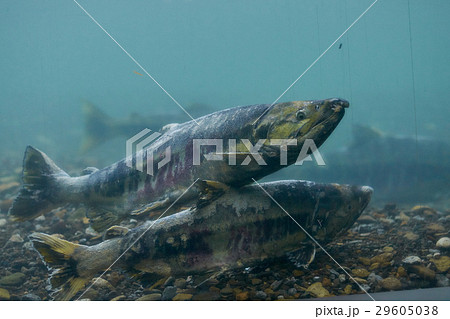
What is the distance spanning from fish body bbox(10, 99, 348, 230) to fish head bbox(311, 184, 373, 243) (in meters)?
0.61

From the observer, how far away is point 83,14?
209 inches

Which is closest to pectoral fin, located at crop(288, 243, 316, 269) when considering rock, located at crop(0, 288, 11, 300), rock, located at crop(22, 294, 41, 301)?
rock, located at crop(22, 294, 41, 301)

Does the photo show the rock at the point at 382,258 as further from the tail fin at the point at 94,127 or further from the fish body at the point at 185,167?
the tail fin at the point at 94,127

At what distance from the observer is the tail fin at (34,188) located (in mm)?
3213

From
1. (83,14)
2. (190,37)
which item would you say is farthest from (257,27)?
(83,14)

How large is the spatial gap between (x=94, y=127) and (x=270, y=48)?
16.5ft

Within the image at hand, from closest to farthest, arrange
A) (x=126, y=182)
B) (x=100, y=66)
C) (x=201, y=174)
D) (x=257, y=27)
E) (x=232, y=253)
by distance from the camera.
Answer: (x=232, y=253) → (x=201, y=174) → (x=126, y=182) → (x=257, y=27) → (x=100, y=66)

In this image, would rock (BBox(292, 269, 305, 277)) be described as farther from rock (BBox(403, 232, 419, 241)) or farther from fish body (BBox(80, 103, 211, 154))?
fish body (BBox(80, 103, 211, 154))

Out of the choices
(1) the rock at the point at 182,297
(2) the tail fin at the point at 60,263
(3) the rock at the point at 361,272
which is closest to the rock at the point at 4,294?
(2) the tail fin at the point at 60,263

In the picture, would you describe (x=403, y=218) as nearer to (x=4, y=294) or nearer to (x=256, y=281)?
(x=256, y=281)

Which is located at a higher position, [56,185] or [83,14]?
[83,14]

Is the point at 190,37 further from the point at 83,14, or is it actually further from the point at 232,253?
the point at 232,253
